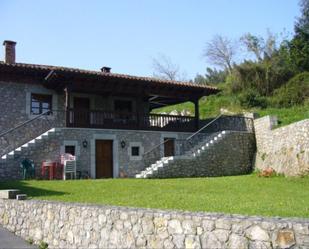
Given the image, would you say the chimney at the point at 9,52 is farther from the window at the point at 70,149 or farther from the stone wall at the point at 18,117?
the window at the point at 70,149

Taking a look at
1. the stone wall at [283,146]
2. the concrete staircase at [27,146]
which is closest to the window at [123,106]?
the concrete staircase at [27,146]

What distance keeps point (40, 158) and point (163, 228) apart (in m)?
14.2

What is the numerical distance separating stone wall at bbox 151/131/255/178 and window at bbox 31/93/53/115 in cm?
667

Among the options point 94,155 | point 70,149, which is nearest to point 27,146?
point 70,149

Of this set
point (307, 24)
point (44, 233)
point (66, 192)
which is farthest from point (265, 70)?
point (44, 233)

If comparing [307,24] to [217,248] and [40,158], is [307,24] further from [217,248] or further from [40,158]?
[217,248]

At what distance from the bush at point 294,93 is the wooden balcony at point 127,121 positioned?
7.32 m

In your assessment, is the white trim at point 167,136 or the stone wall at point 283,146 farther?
the white trim at point 167,136

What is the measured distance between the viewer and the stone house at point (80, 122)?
20031 mm

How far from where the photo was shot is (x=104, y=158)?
2108cm

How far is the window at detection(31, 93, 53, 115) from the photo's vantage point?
851 inches

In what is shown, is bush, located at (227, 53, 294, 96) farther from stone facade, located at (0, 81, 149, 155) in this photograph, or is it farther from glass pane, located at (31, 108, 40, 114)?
glass pane, located at (31, 108, 40, 114)

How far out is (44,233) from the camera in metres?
8.85

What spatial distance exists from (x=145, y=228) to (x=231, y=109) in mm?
24468
